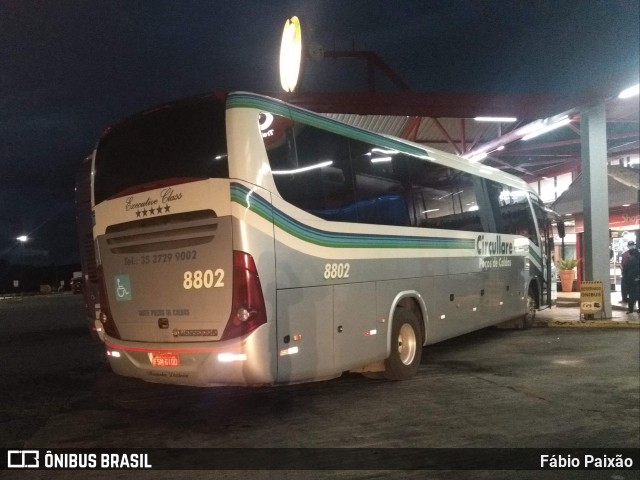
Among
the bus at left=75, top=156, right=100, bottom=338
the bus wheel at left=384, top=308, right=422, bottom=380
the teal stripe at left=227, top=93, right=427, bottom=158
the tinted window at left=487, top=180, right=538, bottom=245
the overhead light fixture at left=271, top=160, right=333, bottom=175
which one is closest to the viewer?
the teal stripe at left=227, top=93, right=427, bottom=158

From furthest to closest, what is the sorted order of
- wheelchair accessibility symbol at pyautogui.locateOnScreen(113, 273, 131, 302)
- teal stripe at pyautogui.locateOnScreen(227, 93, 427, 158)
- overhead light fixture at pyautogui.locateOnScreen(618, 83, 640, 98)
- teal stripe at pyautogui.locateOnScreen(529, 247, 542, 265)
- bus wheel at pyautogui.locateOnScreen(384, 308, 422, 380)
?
teal stripe at pyautogui.locateOnScreen(529, 247, 542, 265)
overhead light fixture at pyautogui.locateOnScreen(618, 83, 640, 98)
bus wheel at pyautogui.locateOnScreen(384, 308, 422, 380)
wheelchair accessibility symbol at pyautogui.locateOnScreen(113, 273, 131, 302)
teal stripe at pyautogui.locateOnScreen(227, 93, 427, 158)

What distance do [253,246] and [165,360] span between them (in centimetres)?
168

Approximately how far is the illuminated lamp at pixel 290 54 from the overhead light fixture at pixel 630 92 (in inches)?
291

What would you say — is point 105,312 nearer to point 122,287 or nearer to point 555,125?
point 122,287

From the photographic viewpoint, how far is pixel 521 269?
12695mm

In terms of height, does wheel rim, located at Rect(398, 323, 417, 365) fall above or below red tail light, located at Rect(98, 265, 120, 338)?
below

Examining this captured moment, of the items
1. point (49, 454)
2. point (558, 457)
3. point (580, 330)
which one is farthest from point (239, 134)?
point (580, 330)

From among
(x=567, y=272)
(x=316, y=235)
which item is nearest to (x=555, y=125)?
(x=567, y=272)

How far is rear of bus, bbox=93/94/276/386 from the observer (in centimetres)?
569

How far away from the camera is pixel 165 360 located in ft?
20.3

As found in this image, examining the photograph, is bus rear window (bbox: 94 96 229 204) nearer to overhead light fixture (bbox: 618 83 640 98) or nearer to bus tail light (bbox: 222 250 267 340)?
bus tail light (bbox: 222 250 267 340)

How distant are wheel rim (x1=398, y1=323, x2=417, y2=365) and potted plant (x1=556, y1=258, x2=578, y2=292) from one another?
16.4m

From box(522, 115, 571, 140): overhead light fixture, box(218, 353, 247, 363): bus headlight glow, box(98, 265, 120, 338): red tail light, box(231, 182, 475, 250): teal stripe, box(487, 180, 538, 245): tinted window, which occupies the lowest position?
box(218, 353, 247, 363): bus headlight glow

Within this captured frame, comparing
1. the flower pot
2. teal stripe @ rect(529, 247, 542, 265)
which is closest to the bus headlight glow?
teal stripe @ rect(529, 247, 542, 265)
